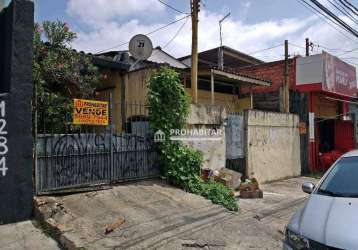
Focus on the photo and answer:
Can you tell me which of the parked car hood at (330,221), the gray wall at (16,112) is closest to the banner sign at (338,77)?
the gray wall at (16,112)

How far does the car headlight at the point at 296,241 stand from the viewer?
359cm

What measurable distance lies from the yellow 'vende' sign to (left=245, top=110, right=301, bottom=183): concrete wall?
595cm

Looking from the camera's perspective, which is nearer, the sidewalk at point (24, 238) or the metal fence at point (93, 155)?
the sidewalk at point (24, 238)

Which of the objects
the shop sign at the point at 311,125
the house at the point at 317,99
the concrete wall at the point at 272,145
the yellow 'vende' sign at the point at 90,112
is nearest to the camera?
the yellow 'vende' sign at the point at 90,112

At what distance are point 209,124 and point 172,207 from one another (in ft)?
13.1

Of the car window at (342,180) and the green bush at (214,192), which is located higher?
the car window at (342,180)

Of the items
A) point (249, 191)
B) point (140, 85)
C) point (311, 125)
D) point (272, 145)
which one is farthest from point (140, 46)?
point (311, 125)

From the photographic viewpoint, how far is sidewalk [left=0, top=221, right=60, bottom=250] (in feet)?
18.4

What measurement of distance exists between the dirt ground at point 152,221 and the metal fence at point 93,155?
13.2 inches

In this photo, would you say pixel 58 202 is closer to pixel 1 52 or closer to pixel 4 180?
pixel 4 180

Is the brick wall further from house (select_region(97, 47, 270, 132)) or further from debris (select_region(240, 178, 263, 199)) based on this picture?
debris (select_region(240, 178, 263, 199))

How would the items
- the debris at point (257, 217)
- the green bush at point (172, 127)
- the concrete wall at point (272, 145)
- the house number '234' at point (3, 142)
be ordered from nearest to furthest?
the house number '234' at point (3, 142) < the debris at point (257, 217) < the green bush at point (172, 127) < the concrete wall at point (272, 145)

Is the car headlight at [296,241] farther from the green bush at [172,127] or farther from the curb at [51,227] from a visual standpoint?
the green bush at [172,127]

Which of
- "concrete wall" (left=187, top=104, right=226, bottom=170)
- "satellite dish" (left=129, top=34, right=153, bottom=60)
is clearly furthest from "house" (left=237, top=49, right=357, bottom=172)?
"satellite dish" (left=129, top=34, right=153, bottom=60)
